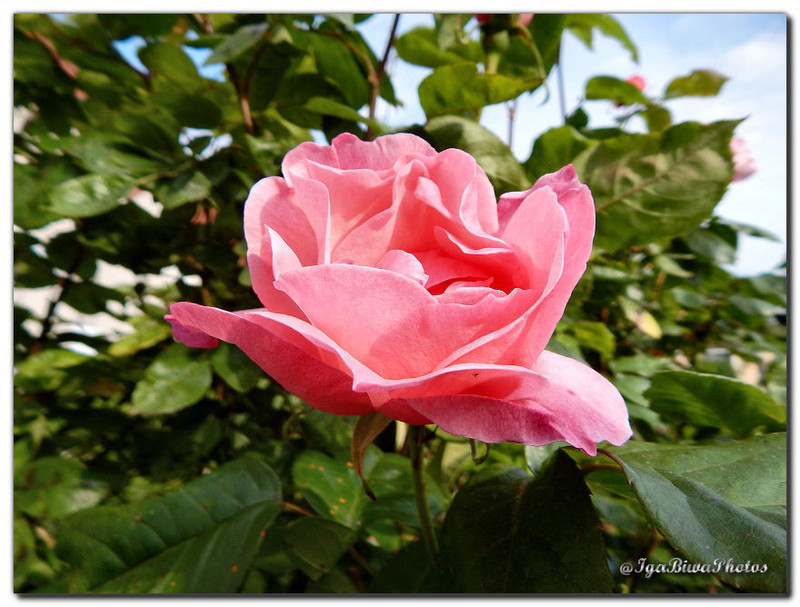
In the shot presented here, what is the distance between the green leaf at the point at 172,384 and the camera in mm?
441

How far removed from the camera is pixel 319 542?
34 centimetres

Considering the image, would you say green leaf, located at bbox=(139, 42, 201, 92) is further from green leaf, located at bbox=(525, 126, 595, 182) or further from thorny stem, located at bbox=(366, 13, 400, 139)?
green leaf, located at bbox=(525, 126, 595, 182)

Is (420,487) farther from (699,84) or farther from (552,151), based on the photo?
(699,84)

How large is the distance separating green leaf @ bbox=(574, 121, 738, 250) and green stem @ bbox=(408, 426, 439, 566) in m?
0.23

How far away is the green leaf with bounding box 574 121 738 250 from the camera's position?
361 mm

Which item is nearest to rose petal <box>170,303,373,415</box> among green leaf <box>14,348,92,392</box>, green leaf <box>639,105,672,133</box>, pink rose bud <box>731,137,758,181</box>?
green leaf <box>14,348,92,392</box>

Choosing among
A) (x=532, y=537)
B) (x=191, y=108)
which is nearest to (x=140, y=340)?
(x=191, y=108)

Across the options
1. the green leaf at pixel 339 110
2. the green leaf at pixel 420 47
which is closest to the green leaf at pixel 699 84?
the green leaf at pixel 420 47

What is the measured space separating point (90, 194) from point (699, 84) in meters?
0.64

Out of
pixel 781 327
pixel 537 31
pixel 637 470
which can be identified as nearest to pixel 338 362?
pixel 637 470

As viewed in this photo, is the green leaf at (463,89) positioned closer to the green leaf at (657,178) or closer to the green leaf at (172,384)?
the green leaf at (657,178)

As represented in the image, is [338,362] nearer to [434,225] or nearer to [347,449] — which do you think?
[434,225]

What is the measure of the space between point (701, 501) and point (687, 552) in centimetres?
3

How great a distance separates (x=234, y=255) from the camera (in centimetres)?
53
